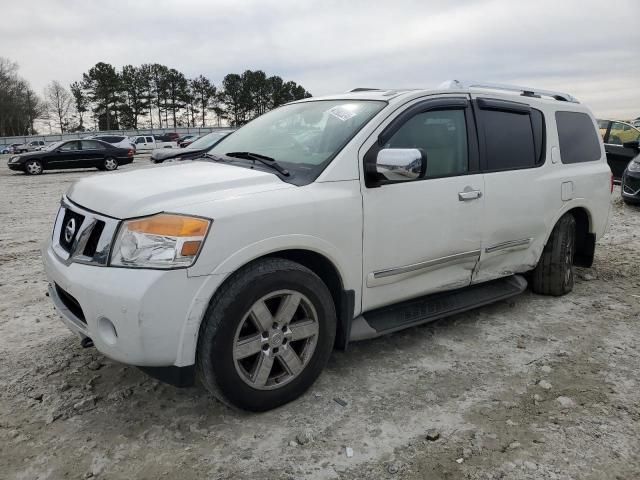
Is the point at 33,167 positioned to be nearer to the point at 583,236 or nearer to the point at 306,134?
the point at 306,134

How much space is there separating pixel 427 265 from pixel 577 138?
89.1 inches

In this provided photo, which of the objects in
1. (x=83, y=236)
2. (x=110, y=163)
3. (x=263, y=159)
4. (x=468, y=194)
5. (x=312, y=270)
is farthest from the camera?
Answer: (x=110, y=163)

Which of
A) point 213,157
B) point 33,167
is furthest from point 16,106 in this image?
point 213,157

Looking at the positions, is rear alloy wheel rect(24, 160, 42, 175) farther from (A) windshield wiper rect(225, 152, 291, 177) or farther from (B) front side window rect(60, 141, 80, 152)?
(A) windshield wiper rect(225, 152, 291, 177)

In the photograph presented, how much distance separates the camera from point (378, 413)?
9.39 feet

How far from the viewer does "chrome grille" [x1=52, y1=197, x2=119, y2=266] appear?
260 cm

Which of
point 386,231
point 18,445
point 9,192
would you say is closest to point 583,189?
point 386,231

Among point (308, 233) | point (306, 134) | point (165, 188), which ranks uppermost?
point (306, 134)

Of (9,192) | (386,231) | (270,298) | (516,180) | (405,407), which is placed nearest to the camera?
(270,298)

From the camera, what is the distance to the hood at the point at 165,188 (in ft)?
8.56

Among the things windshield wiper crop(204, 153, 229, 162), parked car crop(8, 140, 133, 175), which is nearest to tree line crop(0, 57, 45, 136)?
parked car crop(8, 140, 133, 175)

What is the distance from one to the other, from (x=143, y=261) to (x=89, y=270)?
0.33 metres

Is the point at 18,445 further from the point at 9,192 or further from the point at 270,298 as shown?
the point at 9,192

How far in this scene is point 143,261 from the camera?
2.48 metres
